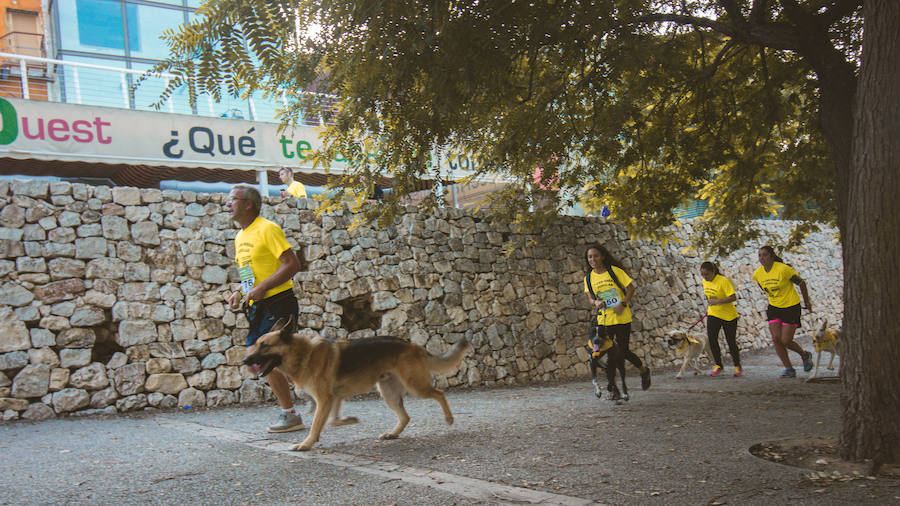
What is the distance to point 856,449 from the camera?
164 inches

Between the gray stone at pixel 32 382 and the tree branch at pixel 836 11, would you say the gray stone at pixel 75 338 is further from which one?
the tree branch at pixel 836 11

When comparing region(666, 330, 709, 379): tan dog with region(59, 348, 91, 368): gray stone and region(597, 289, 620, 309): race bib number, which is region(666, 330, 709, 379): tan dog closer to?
region(597, 289, 620, 309): race bib number

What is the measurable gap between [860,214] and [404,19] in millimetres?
3514

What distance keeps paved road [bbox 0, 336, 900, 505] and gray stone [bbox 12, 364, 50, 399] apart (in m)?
0.48

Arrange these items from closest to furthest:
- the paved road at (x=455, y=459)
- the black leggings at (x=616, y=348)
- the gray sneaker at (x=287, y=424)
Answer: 1. the paved road at (x=455, y=459)
2. the gray sneaker at (x=287, y=424)
3. the black leggings at (x=616, y=348)

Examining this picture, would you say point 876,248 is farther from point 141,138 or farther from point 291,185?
point 141,138

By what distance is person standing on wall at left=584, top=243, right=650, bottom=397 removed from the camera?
25.5 feet

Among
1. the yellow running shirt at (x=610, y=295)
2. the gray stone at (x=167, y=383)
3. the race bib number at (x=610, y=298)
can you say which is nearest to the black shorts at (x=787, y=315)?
the yellow running shirt at (x=610, y=295)

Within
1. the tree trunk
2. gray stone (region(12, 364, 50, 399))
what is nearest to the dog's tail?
the tree trunk

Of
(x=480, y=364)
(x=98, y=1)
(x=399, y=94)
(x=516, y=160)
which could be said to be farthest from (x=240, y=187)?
(x=98, y=1)

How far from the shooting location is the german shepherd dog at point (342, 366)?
16.2 feet

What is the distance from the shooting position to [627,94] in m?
6.95

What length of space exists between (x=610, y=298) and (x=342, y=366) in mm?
3986

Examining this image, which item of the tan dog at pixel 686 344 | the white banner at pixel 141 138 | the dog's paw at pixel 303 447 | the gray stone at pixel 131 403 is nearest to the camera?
the dog's paw at pixel 303 447
